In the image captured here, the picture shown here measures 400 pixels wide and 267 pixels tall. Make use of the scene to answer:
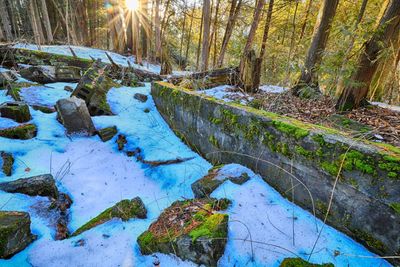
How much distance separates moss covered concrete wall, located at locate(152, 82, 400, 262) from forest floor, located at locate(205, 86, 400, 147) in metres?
1.01

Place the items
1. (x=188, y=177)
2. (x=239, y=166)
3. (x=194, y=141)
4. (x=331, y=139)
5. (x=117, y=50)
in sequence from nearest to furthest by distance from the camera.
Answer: (x=331, y=139) → (x=239, y=166) → (x=188, y=177) → (x=194, y=141) → (x=117, y=50)

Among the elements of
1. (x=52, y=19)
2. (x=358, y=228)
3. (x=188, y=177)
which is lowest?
(x=188, y=177)

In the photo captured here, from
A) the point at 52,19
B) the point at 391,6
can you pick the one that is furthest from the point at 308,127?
the point at 52,19

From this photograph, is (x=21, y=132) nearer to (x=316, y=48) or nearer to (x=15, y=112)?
(x=15, y=112)

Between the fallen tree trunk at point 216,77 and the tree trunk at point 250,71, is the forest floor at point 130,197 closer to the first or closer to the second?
the fallen tree trunk at point 216,77

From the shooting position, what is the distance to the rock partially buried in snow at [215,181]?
2.63 metres

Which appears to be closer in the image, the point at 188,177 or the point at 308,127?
the point at 308,127

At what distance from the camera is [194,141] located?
13.6 ft

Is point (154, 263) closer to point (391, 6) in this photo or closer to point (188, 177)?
point (188, 177)

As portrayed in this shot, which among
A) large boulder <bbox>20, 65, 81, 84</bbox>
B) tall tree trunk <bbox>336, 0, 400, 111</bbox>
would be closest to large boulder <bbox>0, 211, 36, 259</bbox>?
tall tree trunk <bbox>336, 0, 400, 111</bbox>

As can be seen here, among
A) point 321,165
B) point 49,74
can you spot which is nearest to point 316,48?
point 321,165

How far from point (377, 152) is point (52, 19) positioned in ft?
72.9

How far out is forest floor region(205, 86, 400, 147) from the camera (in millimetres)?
3109

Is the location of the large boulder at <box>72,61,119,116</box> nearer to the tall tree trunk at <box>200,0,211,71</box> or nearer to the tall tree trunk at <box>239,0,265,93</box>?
the tall tree trunk at <box>239,0,265,93</box>
